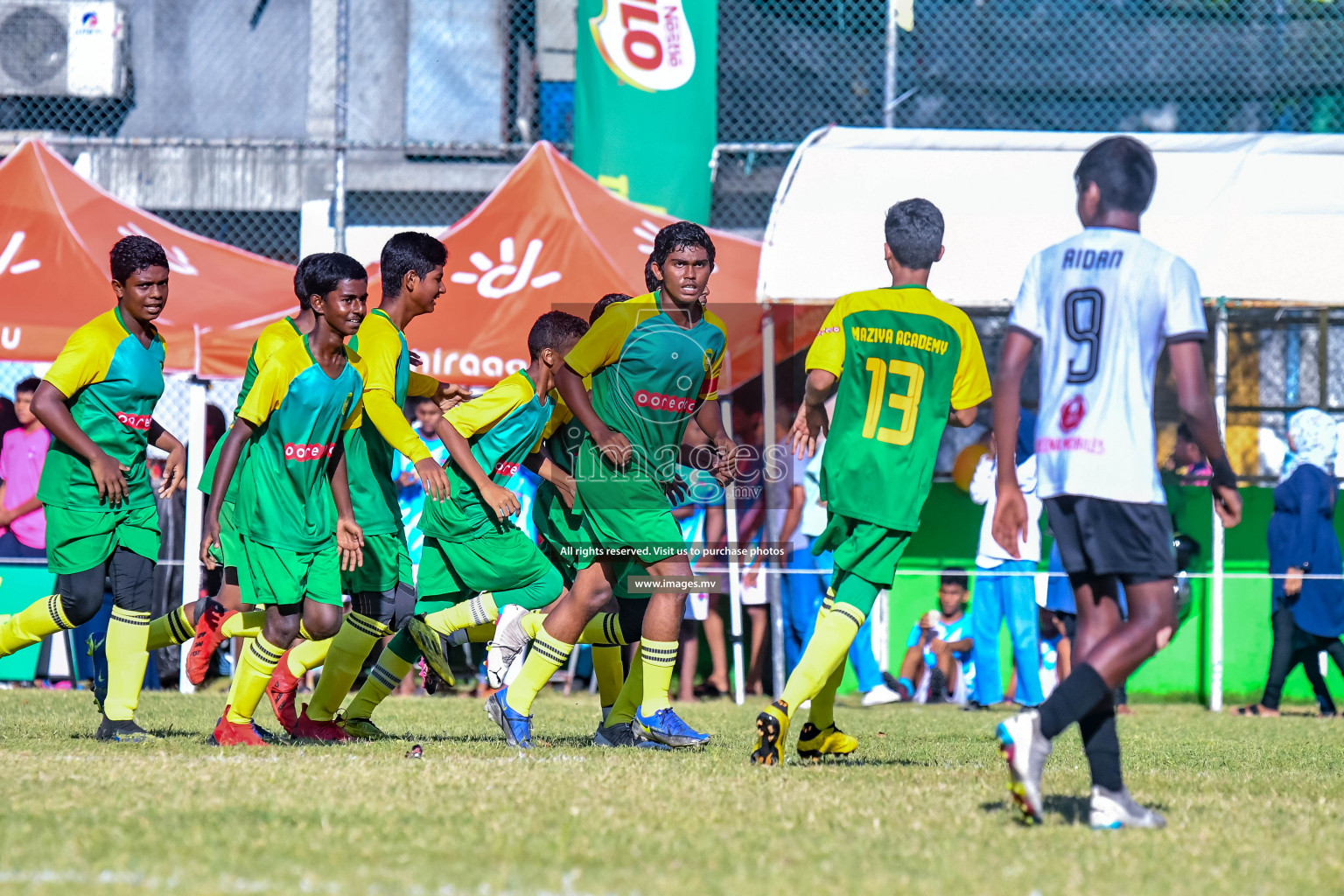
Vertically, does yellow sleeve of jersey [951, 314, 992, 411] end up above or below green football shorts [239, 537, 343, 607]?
above

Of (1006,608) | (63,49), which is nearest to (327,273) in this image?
(1006,608)

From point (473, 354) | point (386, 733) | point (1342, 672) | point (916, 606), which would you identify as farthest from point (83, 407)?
point (1342, 672)

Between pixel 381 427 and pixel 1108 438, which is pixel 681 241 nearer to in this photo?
pixel 381 427

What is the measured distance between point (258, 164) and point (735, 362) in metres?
6.88

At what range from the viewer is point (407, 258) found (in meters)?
6.50

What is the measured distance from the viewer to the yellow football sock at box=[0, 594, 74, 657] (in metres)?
6.46

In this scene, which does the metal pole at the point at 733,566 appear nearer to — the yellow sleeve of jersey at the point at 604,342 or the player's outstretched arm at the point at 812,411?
the yellow sleeve of jersey at the point at 604,342

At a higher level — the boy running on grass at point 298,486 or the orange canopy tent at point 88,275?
the orange canopy tent at point 88,275

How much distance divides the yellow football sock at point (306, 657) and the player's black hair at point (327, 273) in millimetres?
1517

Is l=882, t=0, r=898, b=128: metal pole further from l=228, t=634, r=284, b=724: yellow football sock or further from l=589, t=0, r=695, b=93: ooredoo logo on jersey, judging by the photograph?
l=228, t=634, r=284, b=724: yellow football sock

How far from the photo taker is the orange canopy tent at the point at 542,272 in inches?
408

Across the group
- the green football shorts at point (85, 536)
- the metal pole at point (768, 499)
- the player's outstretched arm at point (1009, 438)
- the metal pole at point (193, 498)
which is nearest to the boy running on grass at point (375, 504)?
the green football shorts at point (85, 536)

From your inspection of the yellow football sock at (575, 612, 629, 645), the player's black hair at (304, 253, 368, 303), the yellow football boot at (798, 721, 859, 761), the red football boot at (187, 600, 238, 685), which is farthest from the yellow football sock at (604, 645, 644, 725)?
the player's black hair at (304, 253, 368, 303)

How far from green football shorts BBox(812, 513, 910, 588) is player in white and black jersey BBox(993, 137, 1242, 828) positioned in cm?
121
